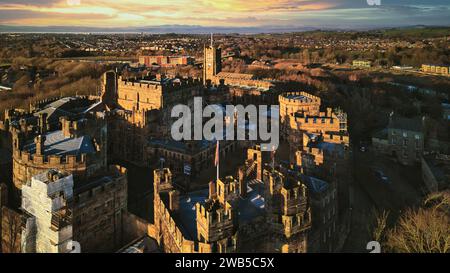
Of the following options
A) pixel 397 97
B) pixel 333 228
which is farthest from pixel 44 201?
pixel 397 97

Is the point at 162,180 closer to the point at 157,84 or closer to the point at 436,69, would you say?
the point at 157,84

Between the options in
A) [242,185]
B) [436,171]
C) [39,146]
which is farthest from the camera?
[436,171]

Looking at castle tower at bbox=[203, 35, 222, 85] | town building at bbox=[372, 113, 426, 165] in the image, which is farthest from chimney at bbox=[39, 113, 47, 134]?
castle tower at bbox=[203, 35, 222, 85]

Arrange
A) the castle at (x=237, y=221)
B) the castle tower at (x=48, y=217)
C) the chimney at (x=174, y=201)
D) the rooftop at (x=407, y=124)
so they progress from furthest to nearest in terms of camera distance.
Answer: the rooftop at (x=407, y=124), the chimney at (x=174, y=201), the castle tower at (x=48, y=217), the castle at (x=237, y=221)

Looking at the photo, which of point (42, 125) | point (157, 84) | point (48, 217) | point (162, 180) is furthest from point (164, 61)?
point (48, 217)

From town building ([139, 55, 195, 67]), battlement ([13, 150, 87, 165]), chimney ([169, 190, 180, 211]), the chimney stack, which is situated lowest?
chimney ([169, 190, 180, 211])

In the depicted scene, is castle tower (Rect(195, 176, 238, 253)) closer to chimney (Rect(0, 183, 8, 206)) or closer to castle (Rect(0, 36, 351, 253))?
castle (Rect(0, 36, 351, 253))

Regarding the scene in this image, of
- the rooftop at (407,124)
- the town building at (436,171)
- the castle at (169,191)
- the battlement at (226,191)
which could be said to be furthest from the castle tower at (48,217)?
the rooftop at (407,124)

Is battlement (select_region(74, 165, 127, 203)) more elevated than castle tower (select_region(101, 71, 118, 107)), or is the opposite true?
castle tower (select_region(101, 71, 118, 107))

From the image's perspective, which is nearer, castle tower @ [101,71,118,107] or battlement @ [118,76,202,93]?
battlement @ [118,76,202,93]

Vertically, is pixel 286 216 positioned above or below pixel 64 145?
below

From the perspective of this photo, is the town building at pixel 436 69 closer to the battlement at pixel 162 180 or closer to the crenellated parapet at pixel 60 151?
the crenellated parapet at pixel 60 151

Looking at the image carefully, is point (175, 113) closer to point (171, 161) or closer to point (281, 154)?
point (171, 161)

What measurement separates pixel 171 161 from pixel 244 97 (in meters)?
24.0
